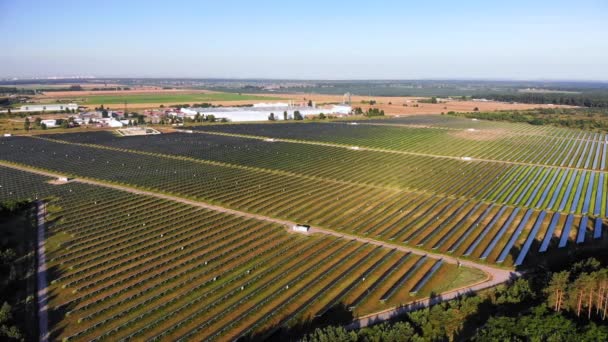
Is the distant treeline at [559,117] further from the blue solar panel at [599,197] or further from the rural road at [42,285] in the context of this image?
the rural road at [42,285]

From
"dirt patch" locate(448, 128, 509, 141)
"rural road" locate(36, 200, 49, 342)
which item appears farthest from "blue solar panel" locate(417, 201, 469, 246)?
"dirt patch" locate(448, 128, 509, 141)

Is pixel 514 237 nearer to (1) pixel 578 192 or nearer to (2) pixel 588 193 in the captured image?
(1) pixel 578 192

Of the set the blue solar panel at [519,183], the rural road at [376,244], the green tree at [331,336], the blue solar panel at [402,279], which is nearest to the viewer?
the green tree at [331,336]

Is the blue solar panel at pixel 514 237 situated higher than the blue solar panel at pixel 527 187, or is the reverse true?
the blue solar panel at pixel 527 187

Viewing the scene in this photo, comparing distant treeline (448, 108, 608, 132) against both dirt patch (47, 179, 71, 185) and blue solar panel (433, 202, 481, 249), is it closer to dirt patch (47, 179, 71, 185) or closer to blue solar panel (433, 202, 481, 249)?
blue solar panel (433, 202, 481, 249)

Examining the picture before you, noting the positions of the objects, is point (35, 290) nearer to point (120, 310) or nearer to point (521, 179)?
point (120, 310)

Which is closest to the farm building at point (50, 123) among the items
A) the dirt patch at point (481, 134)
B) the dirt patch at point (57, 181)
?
the dirt patch at point (57, 181)
